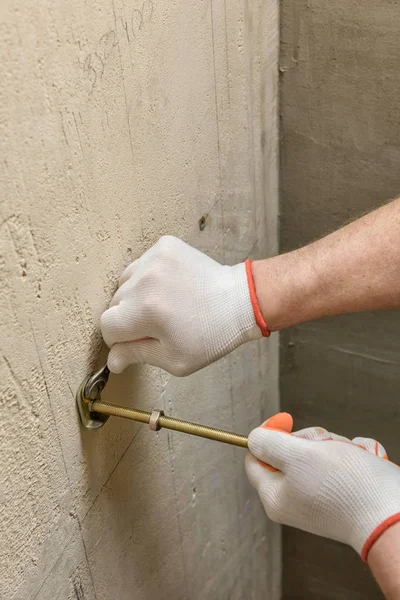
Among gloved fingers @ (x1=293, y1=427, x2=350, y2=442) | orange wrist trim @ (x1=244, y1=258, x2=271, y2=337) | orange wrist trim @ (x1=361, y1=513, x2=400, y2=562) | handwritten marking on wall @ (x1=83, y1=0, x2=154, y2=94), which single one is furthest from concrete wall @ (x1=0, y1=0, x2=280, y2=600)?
orange wrist trim @ (x1=361, y1=513, x2=400, y2=562)

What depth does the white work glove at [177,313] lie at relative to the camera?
829mm

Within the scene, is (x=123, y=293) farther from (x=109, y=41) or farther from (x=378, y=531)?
(x=378, y=531)

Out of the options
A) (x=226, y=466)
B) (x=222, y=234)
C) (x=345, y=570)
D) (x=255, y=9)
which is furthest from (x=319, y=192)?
(x=345, y=570)

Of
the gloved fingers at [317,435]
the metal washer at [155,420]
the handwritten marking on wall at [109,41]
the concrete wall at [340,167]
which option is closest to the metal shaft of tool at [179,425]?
the metal washer at [155,420]

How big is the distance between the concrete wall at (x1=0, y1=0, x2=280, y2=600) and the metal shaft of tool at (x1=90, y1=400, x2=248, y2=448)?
0.04 meters

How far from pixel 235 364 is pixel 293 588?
112cm

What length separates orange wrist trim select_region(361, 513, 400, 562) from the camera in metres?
0.79

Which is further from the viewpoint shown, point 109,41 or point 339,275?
point 339,275

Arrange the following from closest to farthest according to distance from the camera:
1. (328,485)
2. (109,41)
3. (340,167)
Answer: (109,41)
(328,485)
(340,167)

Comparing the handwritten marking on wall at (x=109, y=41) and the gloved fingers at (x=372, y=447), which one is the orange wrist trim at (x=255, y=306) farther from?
the handwritten marking on wall at (x=109, y=41)

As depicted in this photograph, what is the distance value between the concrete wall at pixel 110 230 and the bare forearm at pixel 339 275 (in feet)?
0.65

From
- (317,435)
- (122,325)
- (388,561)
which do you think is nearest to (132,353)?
(122,325)

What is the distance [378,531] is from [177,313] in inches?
14.9

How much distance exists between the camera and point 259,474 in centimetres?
92
